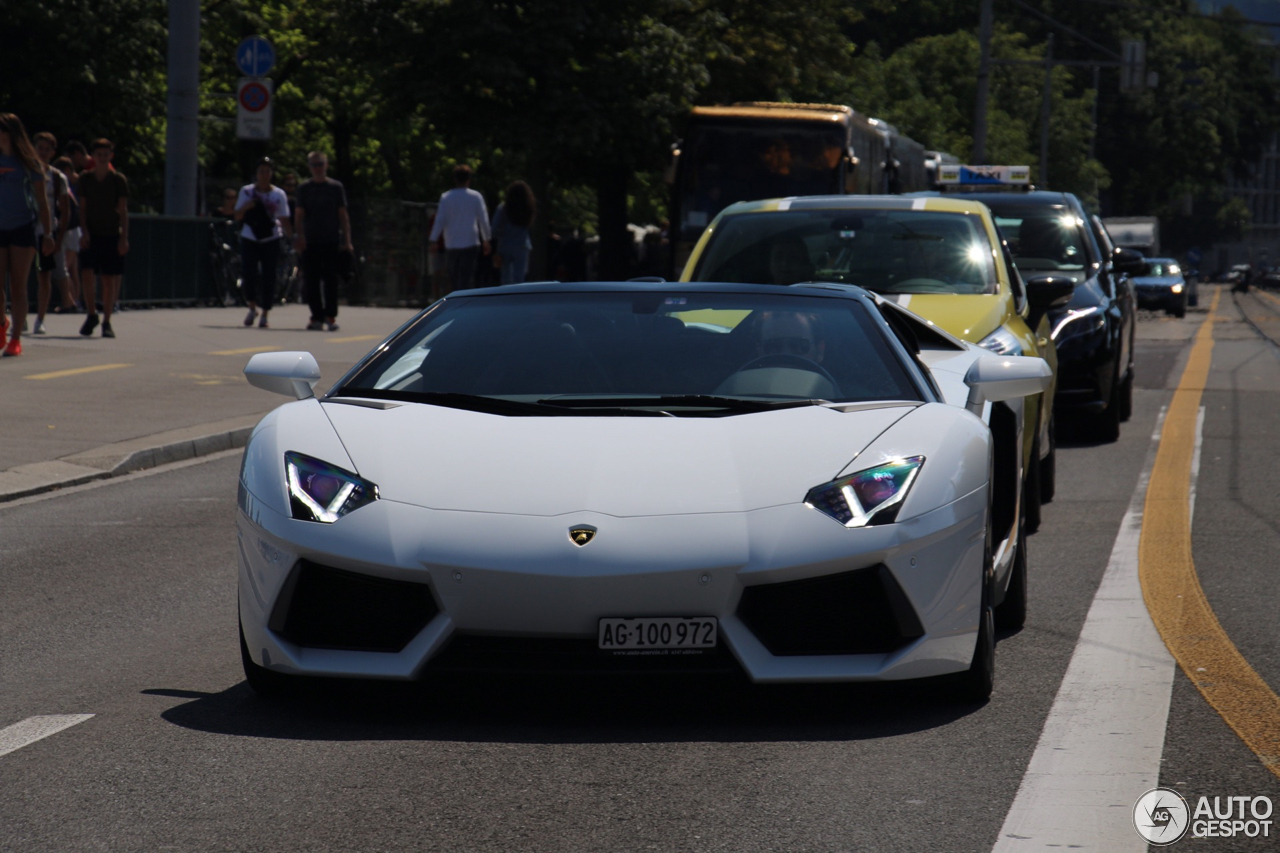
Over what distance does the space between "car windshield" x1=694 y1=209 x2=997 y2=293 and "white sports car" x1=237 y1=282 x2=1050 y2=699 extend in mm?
4337

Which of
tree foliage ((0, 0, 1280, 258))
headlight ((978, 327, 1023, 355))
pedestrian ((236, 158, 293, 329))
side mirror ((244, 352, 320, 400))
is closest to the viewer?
side mirror ((244, 352, 320, 400))

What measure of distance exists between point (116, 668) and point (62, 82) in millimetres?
34997

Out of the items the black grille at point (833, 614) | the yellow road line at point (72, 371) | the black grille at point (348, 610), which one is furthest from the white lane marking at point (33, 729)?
the yellow road line at point (72, 371)

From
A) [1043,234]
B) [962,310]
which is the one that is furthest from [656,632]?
[1043,234]

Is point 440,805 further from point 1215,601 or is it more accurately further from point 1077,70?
point 1077,70

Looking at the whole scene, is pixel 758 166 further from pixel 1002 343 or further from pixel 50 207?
pixel 1002 343

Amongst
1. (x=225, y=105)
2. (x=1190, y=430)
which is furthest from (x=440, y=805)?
(x=225, y=105)

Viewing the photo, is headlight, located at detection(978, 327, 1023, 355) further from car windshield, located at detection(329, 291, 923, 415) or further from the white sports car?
the white sports car

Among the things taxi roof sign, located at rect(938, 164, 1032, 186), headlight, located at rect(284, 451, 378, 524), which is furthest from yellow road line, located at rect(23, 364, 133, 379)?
taxi roof sign, located at rect(938, 164, 1032, 186)

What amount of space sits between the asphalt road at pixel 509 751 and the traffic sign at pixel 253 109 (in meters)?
14.6

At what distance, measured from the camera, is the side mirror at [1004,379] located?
18.8 feet

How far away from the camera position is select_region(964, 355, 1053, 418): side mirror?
5.72 metres

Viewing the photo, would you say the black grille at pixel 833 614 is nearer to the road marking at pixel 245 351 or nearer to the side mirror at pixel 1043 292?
the side mirror at pixel 1043 292

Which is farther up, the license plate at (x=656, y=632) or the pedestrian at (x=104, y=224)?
the pedestrian at (x=104, y=224)
